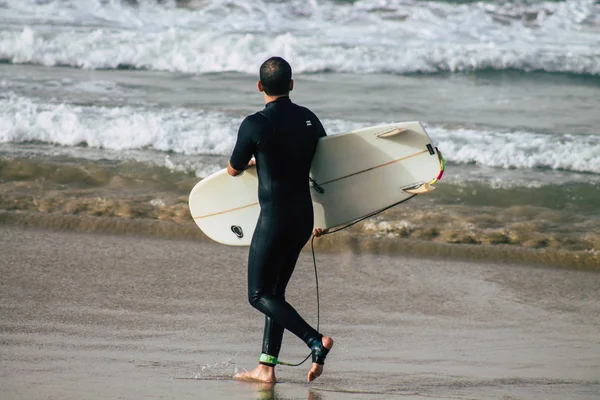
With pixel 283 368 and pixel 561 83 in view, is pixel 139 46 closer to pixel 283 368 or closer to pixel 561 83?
pixel 561 83

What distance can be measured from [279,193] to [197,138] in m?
6.29

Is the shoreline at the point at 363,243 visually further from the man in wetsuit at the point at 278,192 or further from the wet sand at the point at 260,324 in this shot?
the man in wetsuit at the point at 278,192

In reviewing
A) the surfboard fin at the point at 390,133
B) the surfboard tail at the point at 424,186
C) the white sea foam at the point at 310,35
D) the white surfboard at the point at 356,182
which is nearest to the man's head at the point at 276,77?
the white surfboard at the point at 356,182

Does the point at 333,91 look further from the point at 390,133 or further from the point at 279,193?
the point at 279,193

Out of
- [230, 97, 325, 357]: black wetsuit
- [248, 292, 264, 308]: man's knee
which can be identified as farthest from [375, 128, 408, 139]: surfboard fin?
[248, 292, 264, 308]: man's knee

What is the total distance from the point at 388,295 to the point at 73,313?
1.88 metres

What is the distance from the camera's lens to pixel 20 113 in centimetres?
1042

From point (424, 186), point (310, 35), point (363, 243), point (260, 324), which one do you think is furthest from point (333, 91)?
point (424, 186)

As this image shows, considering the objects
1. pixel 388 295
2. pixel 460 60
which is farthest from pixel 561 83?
pixel 388 295

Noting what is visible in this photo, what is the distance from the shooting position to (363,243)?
6.58 metres

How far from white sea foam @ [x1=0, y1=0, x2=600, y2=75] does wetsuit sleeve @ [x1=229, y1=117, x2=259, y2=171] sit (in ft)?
34.6

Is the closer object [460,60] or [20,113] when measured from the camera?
[20,113]

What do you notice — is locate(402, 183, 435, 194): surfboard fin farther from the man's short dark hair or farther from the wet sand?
the man's short dark hair

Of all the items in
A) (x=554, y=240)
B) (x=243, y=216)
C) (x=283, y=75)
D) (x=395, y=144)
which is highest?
(x=283, y=75)
